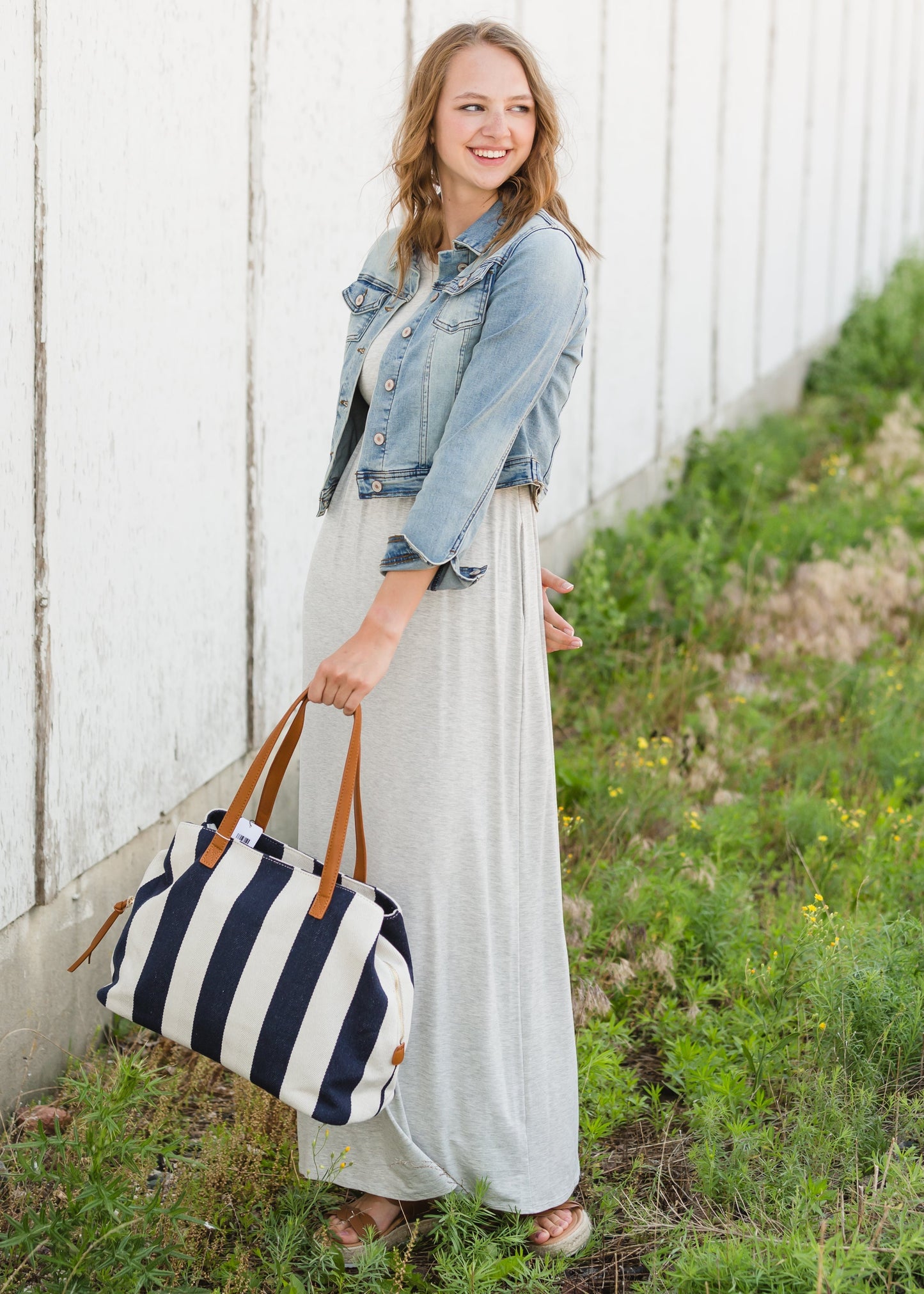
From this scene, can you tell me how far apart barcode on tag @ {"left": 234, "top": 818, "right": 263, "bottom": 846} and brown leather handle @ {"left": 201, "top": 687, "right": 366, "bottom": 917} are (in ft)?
0.09

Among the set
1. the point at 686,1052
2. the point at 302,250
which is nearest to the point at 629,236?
the point at 302,250

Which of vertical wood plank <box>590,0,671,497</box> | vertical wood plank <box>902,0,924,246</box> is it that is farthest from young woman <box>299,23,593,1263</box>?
vertical wood plank <box>902,0,924,246</box>

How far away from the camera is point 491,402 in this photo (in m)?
1.97

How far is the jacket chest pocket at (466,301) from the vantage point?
2051mm

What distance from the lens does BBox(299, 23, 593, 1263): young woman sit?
1.99 meters

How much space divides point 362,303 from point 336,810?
886 mm

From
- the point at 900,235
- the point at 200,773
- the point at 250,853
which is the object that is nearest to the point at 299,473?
the point at 200,773

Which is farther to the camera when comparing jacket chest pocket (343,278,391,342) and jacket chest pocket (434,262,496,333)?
jacket chest pocket (343,278,391,342)

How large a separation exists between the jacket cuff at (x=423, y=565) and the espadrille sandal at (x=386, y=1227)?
112cm

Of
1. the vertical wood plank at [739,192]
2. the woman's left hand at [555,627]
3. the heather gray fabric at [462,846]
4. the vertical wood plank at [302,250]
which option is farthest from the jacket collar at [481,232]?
the vertical wood plank at [739,192]

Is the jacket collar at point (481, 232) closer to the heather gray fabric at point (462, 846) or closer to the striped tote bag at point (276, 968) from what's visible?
the heather gray fabric at point (462, 846)

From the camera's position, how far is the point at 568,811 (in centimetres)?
388

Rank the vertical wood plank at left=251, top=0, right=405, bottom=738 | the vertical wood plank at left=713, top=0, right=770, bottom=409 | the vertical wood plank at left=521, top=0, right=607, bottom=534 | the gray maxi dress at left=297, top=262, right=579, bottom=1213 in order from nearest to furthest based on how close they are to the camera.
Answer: the gray maxi dress at left=297, top=262, right=579, bottom=1213
the vertical wood plank at left=251, top=0, right=405, bottom=738
the vertical wood plank at left=521, top=0, right=607, bottom=534
the vertical wood plank at left=713, top=0, right=770, bottom=409

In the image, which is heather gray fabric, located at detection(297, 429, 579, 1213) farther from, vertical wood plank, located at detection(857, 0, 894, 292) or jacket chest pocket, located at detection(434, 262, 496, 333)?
vertical wood plank, located at detection(857, 0, 894, 292)
